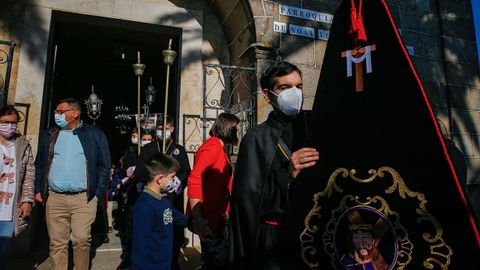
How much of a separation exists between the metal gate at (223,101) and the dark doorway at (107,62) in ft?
1.44

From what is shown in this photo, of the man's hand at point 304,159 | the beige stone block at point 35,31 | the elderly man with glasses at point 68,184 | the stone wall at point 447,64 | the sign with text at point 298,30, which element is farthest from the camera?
the stone wall at point 447,64

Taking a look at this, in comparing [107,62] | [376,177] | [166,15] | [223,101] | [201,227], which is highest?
[107,62]

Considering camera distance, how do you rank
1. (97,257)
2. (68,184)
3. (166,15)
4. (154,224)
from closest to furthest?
(154,224) → (68,184) → (97,257) → (166,15)

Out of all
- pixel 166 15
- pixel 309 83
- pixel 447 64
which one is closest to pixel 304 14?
pixel 309 83

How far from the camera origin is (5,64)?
4.48 metres

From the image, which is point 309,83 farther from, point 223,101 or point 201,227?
point 201,227

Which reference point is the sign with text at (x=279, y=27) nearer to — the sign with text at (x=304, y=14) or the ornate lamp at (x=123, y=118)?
the sign with text at (x=304, y=14)

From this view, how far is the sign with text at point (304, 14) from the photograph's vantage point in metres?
4.99

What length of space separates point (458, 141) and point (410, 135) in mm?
5559

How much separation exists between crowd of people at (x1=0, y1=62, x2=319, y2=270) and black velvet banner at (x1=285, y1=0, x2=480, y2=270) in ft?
0.42

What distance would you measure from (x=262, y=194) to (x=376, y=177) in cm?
50

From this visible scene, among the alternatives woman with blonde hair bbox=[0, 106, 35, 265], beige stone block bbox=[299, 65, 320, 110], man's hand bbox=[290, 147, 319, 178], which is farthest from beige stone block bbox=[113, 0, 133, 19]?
man's hand bbox=[290, 147, 319, 178]

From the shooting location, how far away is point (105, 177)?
11.8ft

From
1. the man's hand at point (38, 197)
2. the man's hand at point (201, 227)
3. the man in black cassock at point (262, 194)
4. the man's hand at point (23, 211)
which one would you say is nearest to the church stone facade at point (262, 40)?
the man's hand at point (38, 197)
